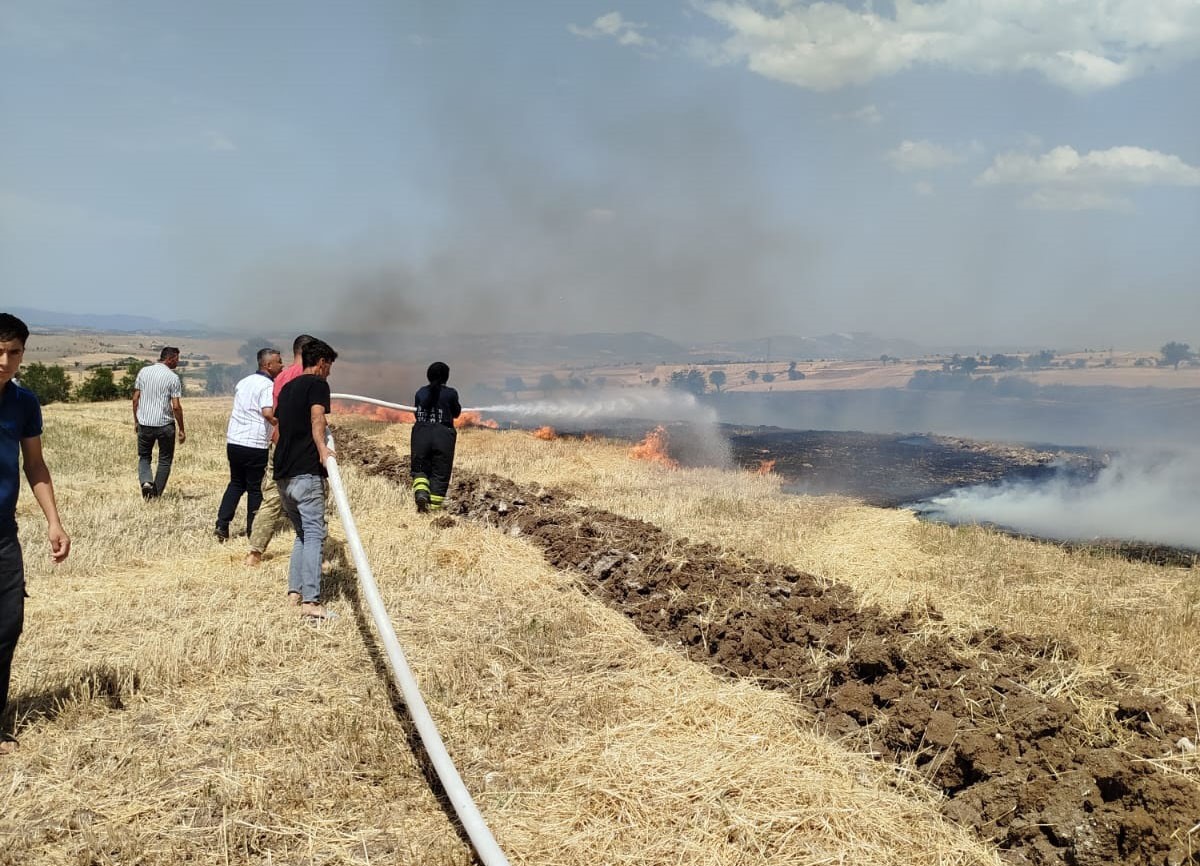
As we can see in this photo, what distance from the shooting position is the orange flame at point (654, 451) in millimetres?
19397

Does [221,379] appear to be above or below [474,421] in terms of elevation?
above

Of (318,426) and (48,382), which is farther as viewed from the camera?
(48,382)

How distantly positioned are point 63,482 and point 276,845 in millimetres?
11883

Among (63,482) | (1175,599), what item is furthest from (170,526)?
(1175,599)

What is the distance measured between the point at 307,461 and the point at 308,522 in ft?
1.68

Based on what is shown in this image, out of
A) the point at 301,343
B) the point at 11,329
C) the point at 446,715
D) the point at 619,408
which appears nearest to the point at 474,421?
the point at 619,408

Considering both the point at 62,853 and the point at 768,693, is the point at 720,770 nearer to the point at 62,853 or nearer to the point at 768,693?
the point at 768,693

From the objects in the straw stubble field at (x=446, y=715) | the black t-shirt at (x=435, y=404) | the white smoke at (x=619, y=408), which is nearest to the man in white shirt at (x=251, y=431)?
the straw stubble field at (x=446, y=715)

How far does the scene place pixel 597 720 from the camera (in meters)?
5.01

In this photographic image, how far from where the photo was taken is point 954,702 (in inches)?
191

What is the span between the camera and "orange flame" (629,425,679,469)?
19.4 metres

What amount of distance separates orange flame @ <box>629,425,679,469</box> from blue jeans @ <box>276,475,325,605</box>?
12277mm

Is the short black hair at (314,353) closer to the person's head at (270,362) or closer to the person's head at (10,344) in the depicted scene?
the person's head at (10,344)

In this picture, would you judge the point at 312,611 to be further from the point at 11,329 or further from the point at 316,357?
the point at 11,329
